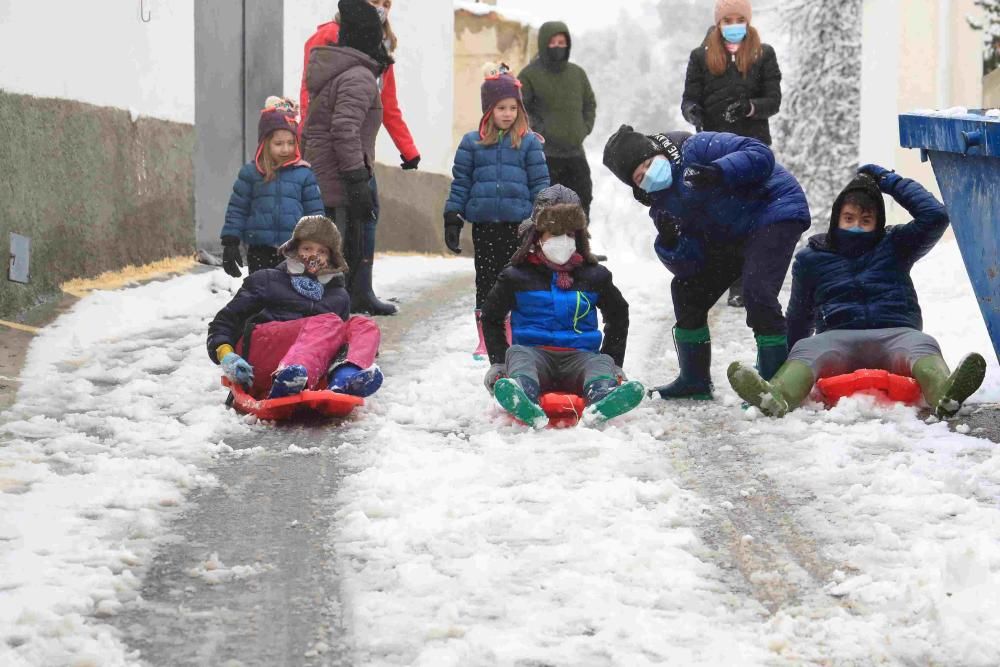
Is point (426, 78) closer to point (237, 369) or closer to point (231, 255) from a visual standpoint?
point (231, 255)

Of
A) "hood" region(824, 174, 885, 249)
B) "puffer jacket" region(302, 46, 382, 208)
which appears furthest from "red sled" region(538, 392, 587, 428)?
"puffer jacket" region(302, 46, 382, 208)

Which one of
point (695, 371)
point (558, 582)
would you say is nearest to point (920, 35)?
point (695, 371)

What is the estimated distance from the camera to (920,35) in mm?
20703

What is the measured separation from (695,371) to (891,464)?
170 centimetres

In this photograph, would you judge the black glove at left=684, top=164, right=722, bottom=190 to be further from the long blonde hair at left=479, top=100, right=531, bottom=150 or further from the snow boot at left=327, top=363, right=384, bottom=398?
the long blonde hair at left=479, top=100, right=531, bottom=150

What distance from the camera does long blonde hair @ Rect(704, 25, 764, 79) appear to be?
8.96 meters

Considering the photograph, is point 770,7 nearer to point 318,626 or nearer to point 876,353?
point 876,353

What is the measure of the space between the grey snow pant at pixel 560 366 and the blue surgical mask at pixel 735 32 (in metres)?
3.23

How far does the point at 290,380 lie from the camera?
241 inches

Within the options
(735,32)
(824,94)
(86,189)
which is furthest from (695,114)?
(824,94)

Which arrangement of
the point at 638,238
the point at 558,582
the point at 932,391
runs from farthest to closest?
the point at 638,238, the point at 932,391, the point at 558,582

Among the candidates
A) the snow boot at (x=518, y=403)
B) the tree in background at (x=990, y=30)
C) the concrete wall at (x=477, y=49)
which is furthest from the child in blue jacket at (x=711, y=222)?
the concrete wall at (x=477, y=49)

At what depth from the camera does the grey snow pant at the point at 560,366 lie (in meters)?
6.30

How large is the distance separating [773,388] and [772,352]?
1.64 ft
